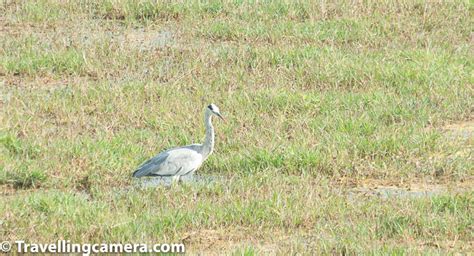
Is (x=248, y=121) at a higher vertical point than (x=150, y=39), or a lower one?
higher

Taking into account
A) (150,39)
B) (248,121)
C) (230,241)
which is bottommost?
(150,39)

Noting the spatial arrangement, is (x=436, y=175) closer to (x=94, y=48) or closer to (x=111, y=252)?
(x=111, y=252)

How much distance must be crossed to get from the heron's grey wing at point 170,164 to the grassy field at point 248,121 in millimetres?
161

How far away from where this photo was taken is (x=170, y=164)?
392 inches

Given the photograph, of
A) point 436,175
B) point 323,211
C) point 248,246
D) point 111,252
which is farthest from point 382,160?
point 111,252

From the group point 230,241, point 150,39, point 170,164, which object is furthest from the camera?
point 150,39

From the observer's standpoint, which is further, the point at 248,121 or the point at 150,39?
the point at 150,39

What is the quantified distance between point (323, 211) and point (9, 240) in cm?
243

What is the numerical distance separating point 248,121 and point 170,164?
85.6 inches

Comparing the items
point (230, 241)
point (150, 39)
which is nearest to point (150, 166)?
point (230, 241)

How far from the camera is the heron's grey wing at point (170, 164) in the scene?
32.6 feet

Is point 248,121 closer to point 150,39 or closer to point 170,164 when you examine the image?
point 170,164

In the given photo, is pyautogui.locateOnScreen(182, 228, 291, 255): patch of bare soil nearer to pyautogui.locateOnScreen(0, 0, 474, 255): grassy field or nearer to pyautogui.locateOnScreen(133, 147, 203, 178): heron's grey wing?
pyautogui.locateOnScreen(0, 0, 474, 255): grassy field

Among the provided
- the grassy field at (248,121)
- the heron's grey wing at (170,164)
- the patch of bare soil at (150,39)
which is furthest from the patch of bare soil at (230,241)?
the patch of bare soil at (150,39)
